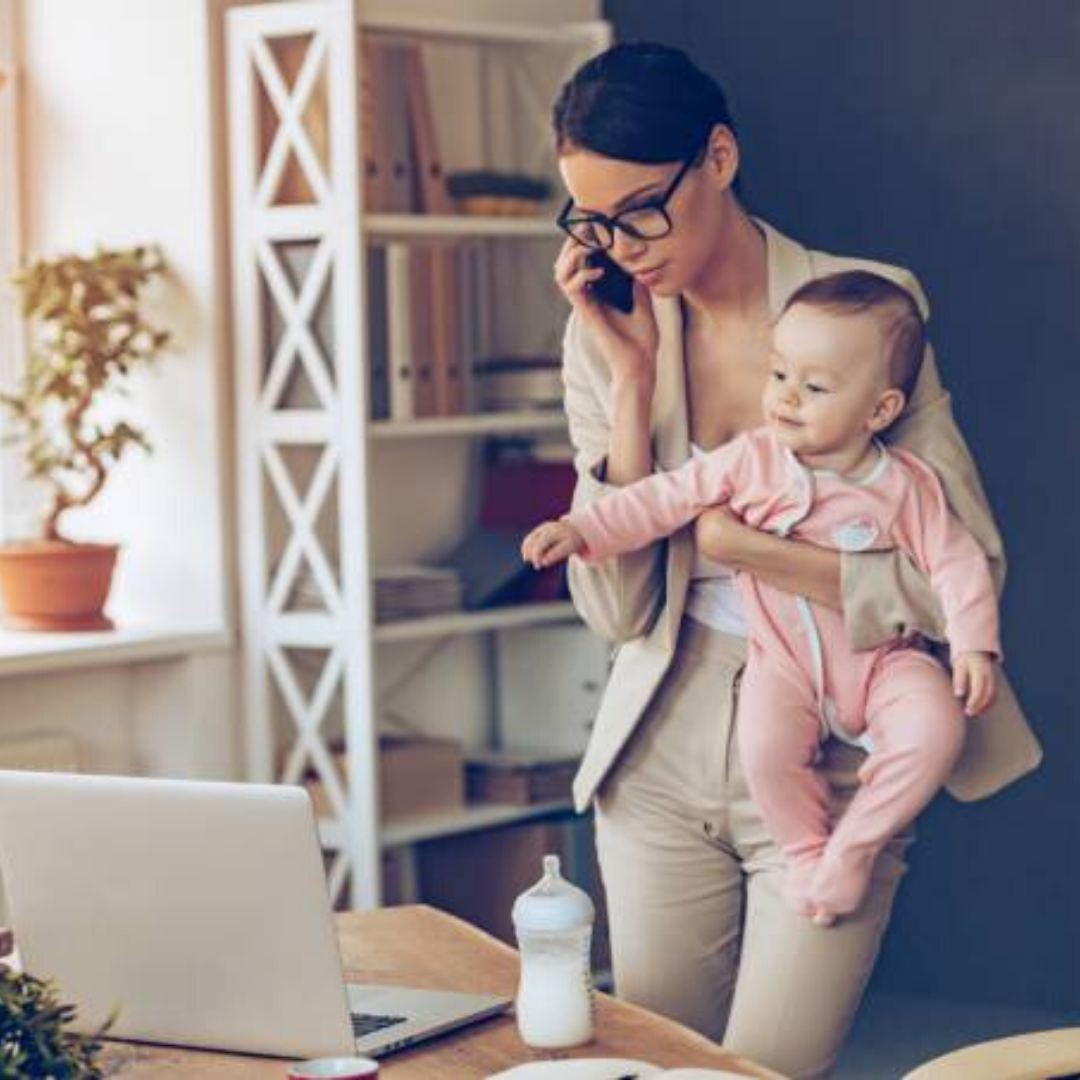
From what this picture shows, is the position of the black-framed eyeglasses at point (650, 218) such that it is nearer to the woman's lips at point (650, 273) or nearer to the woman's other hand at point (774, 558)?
the woman's lips at point (650, 273)

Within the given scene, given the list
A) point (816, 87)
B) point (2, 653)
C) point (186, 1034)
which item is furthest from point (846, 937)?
point (816, 87)

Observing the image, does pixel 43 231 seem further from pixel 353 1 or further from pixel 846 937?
pixel 846 937

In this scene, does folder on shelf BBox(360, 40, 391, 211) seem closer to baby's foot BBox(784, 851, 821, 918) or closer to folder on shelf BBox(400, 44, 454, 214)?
folder on shelf BBox(400, 44, 454, 214)

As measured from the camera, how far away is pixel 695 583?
8.69 feet

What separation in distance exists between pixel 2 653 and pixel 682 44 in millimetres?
2068

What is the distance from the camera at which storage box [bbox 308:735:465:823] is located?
4.58 m

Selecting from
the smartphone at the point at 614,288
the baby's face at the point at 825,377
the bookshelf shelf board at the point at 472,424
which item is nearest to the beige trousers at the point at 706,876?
the baby's face at the point at 825,377

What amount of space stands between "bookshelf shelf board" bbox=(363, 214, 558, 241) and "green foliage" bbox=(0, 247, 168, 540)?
449mm

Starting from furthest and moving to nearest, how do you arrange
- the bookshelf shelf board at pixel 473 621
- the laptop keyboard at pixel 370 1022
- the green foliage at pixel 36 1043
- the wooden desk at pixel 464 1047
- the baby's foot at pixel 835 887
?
the bookshelf shelf board at pixel 473 621
the baby's foot at pixel 835 887
the laptop keyboard at pixel 370 1022
the wooden desk at pixel 464 1047
the green foliage at pixel 36 1043

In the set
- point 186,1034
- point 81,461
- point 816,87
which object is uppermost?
point 816,87

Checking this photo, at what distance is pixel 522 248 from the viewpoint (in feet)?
16.5

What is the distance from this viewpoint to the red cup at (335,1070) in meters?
1.80

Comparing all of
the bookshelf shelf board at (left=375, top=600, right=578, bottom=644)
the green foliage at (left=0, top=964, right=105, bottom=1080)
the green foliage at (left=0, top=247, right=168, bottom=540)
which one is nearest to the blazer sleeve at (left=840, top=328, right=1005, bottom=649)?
the green foliage at (left=0, top=964, right=105, bottom=1080)

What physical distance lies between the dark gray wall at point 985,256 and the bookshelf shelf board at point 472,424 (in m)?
0.73
